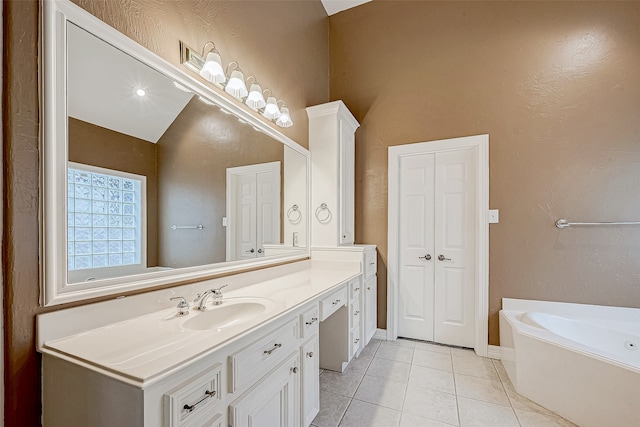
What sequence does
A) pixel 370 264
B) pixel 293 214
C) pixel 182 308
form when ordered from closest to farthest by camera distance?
pixel 182 308
pixel 293 214
pixel 370 264

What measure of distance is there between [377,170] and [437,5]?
5.68 feet

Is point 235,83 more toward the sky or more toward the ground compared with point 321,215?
more toward the sky

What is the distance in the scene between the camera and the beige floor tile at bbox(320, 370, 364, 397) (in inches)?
75.1

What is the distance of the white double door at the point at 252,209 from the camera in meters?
1.71

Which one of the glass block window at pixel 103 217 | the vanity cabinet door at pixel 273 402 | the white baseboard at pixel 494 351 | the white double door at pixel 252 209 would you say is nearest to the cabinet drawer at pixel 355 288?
the white double door at pixel 252 209

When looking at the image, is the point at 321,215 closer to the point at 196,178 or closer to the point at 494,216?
the point at 196,178

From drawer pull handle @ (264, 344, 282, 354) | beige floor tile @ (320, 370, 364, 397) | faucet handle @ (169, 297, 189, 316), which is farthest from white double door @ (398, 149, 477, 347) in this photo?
faucet handle @ (169, 297, 189, 316)

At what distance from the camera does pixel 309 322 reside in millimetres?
1432

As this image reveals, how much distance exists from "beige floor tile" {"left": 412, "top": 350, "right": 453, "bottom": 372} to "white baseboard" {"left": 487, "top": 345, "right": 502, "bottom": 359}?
373mm

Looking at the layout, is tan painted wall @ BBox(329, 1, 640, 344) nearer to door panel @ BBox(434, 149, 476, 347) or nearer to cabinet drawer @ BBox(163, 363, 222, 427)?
door panel @ BBox(434, 149, 476, 347)

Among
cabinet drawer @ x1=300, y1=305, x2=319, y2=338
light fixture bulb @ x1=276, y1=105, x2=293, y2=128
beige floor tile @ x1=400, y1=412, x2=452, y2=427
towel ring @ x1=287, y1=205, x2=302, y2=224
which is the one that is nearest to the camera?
cabinet drawer @ x1=300, y1=305, x2=319, y2=338

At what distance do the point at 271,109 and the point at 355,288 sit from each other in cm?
155

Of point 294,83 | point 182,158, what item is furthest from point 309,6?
point 182,158

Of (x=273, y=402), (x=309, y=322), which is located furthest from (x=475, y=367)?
(x=273, y=402)
